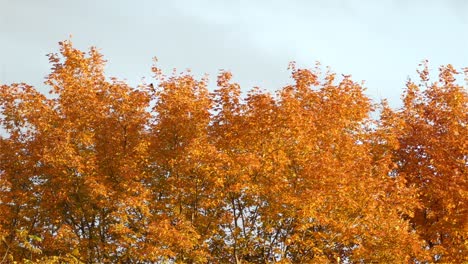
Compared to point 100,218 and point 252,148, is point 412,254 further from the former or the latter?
point 100,218

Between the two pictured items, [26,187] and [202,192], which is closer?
[202,192]

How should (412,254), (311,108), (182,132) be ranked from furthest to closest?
1. (311,108)
2. (182,132)
3. (412,254)

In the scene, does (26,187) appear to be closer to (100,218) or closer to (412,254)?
(100,218)

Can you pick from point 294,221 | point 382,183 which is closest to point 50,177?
point 294,221

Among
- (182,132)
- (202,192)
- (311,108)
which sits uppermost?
(311,108)

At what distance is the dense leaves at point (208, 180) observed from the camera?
2727cm

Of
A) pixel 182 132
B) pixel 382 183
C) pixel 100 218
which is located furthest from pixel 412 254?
pixel 100 218

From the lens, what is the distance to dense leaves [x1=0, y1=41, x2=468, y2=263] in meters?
27.3

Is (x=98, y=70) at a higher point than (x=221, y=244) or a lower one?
higher

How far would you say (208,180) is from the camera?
27594mm

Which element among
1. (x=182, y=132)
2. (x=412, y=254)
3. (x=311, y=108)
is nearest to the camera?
(x=412, y=254)

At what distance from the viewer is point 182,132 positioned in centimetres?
2978

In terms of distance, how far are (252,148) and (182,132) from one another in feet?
11.0

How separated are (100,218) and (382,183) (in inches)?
474
